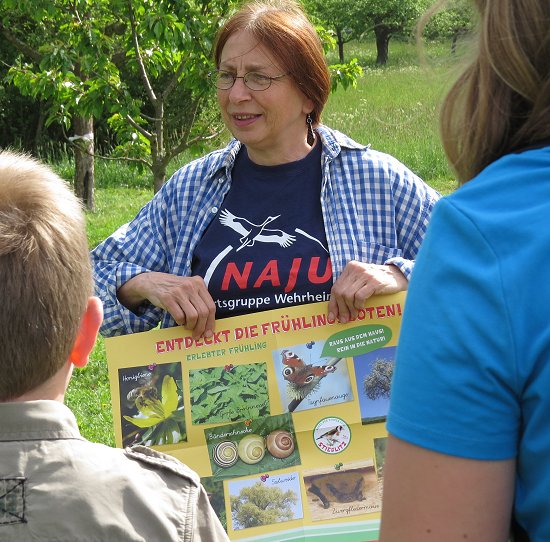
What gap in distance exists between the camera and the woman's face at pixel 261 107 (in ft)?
9.56

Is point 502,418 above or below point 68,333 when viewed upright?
above

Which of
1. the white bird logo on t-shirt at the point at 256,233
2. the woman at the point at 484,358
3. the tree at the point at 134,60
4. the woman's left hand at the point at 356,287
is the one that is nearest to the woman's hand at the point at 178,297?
the white bird logo on t-shirt at the point at 256,233

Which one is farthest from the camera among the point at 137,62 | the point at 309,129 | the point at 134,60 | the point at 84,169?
the point at 84,169

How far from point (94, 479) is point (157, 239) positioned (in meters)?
1.45

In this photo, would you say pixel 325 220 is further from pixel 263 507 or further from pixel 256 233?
pixel 263 507

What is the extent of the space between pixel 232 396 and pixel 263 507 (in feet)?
1.05

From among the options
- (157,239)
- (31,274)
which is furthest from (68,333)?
(157,239)

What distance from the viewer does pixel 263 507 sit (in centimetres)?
243

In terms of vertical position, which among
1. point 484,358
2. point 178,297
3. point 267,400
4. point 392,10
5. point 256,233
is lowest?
point 392,10

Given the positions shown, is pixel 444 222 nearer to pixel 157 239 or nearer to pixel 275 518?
pixel 275 518

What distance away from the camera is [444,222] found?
95cm

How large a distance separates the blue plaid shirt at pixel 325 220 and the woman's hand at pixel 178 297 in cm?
4

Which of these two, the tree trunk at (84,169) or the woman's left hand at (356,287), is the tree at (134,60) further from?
the woman's left hand at (356,287)

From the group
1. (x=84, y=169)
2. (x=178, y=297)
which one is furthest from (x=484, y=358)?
(x=84, y=169)
